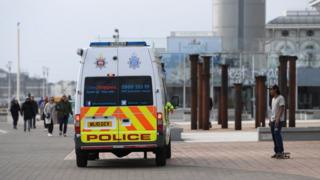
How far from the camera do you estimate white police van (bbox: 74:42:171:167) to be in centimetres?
1777

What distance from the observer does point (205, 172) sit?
16.8 meters

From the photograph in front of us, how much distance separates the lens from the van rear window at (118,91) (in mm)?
17922

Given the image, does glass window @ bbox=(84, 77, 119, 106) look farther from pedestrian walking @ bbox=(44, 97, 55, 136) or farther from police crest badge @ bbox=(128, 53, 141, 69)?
pedestrian walking @ bbox=(44, 97, 55, 136)

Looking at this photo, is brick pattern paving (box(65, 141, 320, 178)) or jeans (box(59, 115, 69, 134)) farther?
jeans (box(59, 115, 69, 134))

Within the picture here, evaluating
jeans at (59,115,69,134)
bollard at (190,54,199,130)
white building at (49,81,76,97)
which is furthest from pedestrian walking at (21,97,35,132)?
bollard at (190,54,199,130)

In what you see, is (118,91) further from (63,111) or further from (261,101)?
(261,101)

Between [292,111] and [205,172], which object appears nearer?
[205,172]

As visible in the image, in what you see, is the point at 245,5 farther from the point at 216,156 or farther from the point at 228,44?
the point at 216,156

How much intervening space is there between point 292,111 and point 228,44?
2771 cm

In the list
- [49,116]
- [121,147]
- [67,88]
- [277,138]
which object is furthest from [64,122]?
[67,88]

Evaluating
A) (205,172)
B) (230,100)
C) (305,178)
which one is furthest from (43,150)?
(230,100)

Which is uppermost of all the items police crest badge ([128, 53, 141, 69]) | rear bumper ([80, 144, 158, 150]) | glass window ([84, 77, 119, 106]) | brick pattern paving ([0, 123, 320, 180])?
police crest badge ([128, 53, 141, 69])

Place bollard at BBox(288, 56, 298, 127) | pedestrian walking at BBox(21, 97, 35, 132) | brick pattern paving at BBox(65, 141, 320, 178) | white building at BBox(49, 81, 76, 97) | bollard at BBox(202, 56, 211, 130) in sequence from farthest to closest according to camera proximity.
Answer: white building at BBox(49, 81, 76, 97) < pedestrian walking at BBox(21, 97, 35, 132) < bollard at BBox(202, 56, 211, 130) < bollard at BBox(288, 56, 298, 127) < brick pattern paving at BBox(65, 141, 320, 178)

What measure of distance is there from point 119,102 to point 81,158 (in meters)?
1.41
